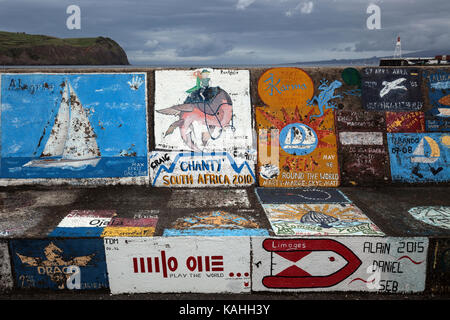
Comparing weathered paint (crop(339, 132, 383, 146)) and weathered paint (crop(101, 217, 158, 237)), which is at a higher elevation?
weathered paint (crop(339, 132, 383, 146))

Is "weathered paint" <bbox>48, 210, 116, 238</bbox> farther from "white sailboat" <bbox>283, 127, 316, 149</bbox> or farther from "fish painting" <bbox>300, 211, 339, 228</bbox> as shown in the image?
"white sailboat" <bbox>283, 127, 316, 149</bbox>

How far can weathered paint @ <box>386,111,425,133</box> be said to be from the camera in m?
5.21

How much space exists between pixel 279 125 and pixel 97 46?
9870 centimetres

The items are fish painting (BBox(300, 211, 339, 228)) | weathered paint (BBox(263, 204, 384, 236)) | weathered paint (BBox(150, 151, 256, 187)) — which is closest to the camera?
weathered paint (BBox(263, 204, 384, 236))

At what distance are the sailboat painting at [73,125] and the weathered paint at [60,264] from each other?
1717 mm

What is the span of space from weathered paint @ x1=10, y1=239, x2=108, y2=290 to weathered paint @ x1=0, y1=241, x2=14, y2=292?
0.22 feet

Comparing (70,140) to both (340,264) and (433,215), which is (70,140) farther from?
(433,215)

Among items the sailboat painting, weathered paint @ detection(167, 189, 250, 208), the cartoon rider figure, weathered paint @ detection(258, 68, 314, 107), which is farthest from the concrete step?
the cartoon rider figure

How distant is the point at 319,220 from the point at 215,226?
1305 millimetres

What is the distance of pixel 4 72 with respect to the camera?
5.26 meters

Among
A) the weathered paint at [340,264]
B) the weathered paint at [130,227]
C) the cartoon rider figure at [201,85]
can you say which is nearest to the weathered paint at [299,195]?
the weathered paint at [340,264]

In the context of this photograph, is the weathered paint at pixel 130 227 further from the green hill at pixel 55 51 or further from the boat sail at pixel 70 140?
the green hill at pixel 55 51

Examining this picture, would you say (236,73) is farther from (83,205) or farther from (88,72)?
(83,205)

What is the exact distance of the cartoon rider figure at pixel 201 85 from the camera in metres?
5.34
